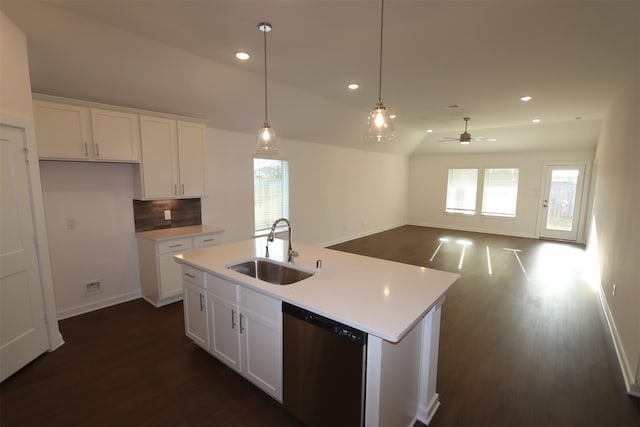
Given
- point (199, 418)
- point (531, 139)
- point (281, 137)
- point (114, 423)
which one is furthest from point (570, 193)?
point (114, 423)

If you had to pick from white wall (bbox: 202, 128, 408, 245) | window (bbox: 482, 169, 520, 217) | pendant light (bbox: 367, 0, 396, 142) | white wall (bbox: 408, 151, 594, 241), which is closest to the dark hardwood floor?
white wall (bbox: 202, 128, 408, 245)

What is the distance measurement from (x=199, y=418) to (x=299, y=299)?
1.15 metres

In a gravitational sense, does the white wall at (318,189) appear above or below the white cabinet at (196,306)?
above

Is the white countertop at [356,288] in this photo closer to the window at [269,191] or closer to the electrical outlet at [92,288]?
the electrical outlet at [92,288]

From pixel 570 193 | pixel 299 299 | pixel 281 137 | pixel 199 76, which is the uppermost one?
pixel 199 76

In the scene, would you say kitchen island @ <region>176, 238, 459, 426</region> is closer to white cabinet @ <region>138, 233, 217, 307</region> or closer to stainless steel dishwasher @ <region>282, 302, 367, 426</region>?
stainless steel dishwasher @ <region>282, 302, 367, 426</region>

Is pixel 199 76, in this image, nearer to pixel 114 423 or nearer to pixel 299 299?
pixel 299 299

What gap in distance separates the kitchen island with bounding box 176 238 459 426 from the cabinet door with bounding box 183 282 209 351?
2 cm

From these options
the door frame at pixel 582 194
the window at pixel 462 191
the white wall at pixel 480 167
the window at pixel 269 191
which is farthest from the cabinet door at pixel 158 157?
the door frame at pixel 582 194

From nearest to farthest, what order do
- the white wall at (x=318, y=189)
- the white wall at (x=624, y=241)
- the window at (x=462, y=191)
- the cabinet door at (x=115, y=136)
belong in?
the white wall at (x=624, y=241) < the cabinet door at (x=115, y=136) < the white wall at (x=318, y=189) < the window at (x=462, y=191)

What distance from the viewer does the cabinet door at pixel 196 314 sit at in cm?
249

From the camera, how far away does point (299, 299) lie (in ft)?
5.69

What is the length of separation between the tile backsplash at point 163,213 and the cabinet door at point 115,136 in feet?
2.25

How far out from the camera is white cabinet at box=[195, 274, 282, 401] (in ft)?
6.34
